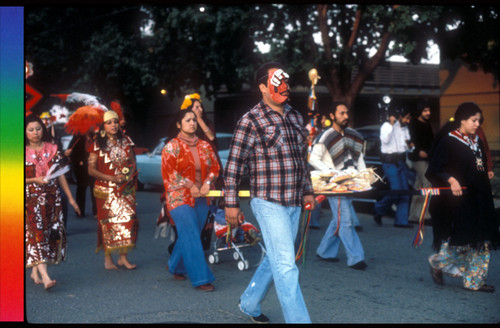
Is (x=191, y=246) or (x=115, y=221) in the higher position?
(x=115, y=221)

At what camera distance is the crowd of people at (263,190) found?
4566 mm

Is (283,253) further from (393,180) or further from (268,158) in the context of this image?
(393,180)

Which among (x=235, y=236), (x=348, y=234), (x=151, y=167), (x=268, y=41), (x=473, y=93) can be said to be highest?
(x=268, y=41)

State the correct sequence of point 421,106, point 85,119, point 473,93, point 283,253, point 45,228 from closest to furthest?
point 283,253
point 45,228
point 85,119
point 421,106
point 473,93

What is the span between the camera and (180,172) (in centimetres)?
617

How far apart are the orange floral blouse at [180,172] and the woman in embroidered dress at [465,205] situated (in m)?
2.18

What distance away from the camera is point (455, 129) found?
5.96 meters

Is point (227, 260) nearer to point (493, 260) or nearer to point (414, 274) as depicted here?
point (414, 274)

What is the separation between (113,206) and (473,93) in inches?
656

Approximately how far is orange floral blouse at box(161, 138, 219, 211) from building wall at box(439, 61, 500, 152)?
15.1 metres

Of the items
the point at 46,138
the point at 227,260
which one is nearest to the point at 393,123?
the point at 227,260

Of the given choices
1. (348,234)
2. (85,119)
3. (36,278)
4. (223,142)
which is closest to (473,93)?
(223,142)

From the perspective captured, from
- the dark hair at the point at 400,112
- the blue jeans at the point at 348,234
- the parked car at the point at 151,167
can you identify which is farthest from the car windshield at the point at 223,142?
the blue jeans at the point at 348,234

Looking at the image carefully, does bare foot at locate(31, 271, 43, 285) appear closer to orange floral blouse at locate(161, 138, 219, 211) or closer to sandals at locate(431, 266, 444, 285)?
orange floral blouse at locate(161, 138, 219, 211)
